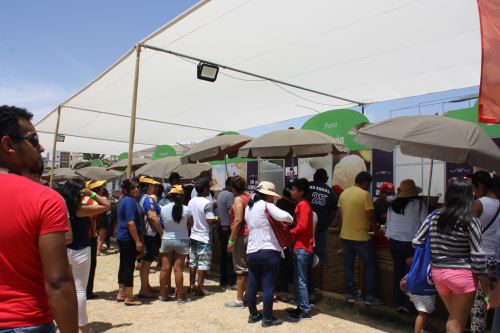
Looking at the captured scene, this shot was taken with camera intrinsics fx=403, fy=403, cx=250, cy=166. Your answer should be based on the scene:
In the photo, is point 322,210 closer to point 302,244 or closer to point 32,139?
point 302,244

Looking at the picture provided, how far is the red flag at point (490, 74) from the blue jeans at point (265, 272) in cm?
262

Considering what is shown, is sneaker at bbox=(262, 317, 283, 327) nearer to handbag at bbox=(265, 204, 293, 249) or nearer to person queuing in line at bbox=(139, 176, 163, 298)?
handbag at bbox=(265, 204, 293, 249)

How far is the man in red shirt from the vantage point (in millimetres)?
1420

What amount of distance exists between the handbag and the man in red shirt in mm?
2952

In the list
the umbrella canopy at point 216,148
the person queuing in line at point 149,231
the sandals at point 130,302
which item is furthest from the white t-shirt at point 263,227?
the umbrella canopy at point 216,148

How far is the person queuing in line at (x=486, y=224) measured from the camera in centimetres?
362

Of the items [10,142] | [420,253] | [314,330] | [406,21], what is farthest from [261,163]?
[10,142]

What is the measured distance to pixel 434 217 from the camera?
3258 millimetres

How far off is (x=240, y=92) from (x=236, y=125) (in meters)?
3.85

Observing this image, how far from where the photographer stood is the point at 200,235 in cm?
564

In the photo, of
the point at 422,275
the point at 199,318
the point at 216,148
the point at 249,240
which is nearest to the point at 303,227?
the point at 249,240

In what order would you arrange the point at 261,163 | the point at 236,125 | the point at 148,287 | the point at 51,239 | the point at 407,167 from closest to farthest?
the point at 51,239, the point at 148,287, the point at 407,167, the point at 261,163, the point at 236,125

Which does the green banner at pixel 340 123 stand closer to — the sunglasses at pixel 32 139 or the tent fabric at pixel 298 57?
the tent fabric at pixel 298 57

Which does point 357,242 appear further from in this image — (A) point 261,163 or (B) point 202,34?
(A) point 261,163
